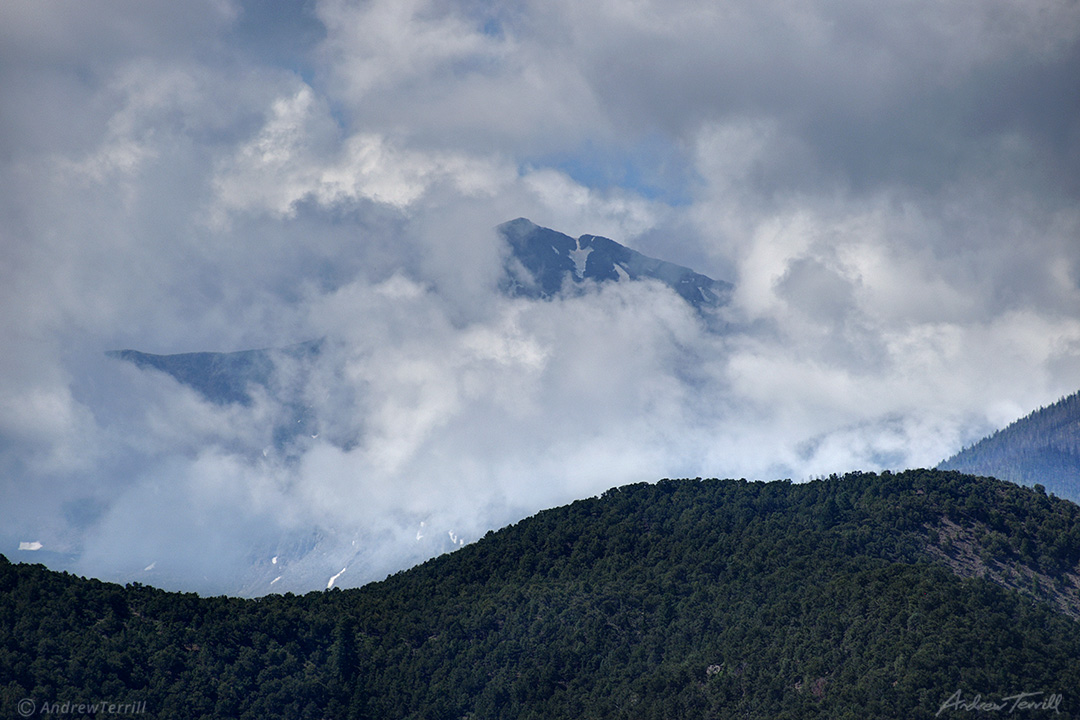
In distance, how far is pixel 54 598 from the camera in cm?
19488

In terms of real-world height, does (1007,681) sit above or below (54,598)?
below

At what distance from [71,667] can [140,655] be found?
13550mm

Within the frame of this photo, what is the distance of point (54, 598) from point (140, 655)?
19601mm

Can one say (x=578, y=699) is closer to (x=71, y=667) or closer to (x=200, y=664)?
(x=200, y=664)

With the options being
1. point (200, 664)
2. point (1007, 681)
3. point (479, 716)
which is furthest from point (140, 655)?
point (1007, 681)

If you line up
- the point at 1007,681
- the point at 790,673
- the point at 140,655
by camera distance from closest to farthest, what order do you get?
the point at 1007,681
the point at 790,673
the point at 140,655

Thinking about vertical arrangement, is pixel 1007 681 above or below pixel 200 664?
below

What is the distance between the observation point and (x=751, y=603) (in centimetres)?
19875

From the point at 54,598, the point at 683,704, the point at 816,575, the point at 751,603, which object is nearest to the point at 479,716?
the point at 683,704

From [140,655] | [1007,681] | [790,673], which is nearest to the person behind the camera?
[1007,681]

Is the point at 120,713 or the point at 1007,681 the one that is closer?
the point at 1007,681

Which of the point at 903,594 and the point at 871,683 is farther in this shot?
the point at 903,594

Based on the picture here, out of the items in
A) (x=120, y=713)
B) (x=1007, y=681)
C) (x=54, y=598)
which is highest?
(x=54, y=598)

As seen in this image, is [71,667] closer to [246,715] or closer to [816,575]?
[246,715]
